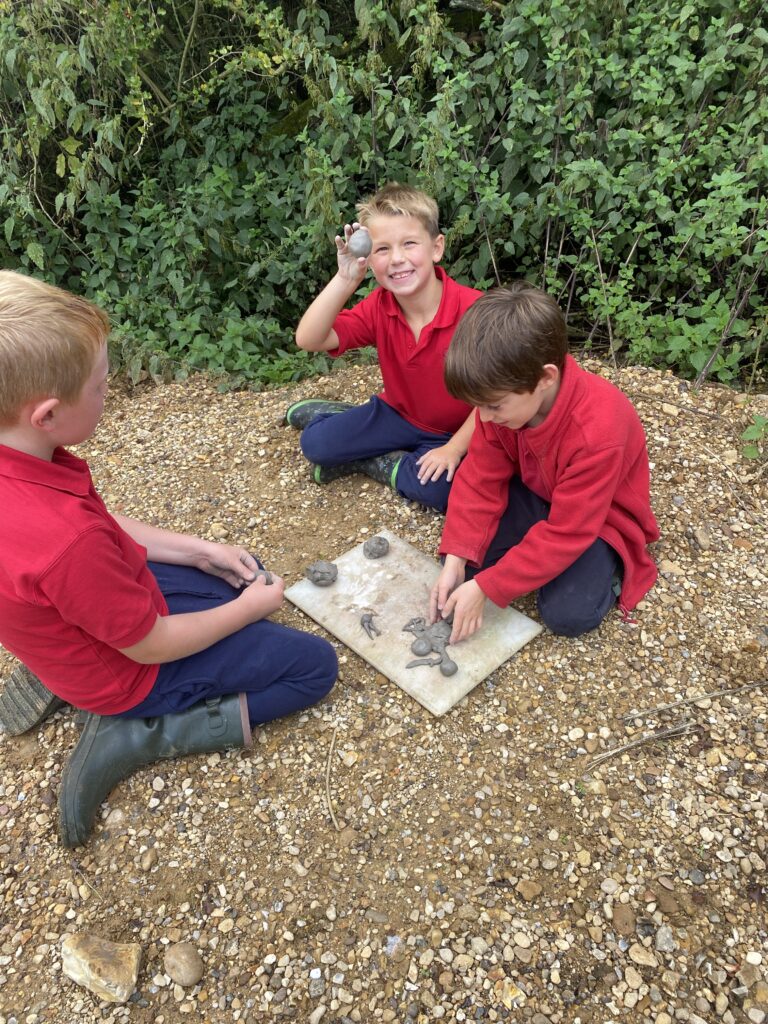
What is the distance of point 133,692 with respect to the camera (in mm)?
2035

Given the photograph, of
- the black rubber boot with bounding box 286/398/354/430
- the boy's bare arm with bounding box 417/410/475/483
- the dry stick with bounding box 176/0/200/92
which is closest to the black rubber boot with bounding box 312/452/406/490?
the boy's bare arm with bounding box 417/410/475/483

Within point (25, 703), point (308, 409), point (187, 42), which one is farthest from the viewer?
point (187, 42)

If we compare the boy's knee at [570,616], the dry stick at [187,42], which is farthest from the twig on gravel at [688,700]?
the dry stick at [187,42]

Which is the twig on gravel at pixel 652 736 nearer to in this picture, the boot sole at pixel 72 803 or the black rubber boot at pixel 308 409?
the boot sole at pixel 72 803

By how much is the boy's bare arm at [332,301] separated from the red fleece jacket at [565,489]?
838mm

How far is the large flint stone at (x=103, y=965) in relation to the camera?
1.76m

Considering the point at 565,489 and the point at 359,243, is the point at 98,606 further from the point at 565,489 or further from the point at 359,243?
the point at 359,243

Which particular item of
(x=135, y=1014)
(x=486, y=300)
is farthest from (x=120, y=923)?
(x=486, y=300)

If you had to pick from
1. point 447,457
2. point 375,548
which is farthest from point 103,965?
point 447,457

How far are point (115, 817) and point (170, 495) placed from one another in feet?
5.73

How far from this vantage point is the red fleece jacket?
2260 millimetres

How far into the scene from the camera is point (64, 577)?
1.55 meters

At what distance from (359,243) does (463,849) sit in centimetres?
231

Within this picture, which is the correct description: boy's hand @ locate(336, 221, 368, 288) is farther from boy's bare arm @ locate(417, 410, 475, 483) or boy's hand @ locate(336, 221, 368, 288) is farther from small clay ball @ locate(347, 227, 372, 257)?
boy's bare arm @ locate(417, 410, 475, 483)
